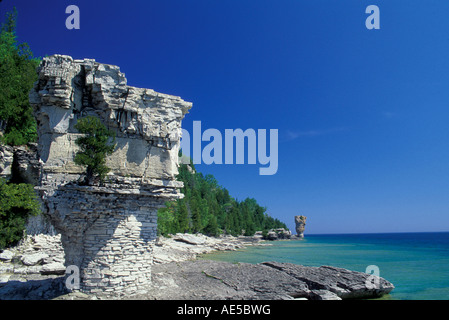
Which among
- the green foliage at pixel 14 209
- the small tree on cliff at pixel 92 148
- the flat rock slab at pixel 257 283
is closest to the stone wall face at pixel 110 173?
the small tree on cliff at pixel 92 148

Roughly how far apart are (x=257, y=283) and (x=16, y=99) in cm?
2301

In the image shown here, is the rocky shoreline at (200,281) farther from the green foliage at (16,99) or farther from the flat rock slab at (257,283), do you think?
the green foliage at (16,99)

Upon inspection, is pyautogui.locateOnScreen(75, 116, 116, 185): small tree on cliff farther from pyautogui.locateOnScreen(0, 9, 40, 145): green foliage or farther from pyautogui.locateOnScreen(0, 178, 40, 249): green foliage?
pyautogui.locateOnScreen(0, 9, 40, 145): green foliage

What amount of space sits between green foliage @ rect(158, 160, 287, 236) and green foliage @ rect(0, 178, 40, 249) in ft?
46.8

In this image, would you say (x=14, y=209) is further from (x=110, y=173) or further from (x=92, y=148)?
(x=92, y=148)

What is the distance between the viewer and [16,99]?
20.7 metres

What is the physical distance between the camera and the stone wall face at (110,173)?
8.84m

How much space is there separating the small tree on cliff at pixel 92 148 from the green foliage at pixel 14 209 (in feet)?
36.2

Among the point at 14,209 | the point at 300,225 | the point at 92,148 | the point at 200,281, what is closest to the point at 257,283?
the point at 200,281

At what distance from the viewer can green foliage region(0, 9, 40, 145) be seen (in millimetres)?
19938

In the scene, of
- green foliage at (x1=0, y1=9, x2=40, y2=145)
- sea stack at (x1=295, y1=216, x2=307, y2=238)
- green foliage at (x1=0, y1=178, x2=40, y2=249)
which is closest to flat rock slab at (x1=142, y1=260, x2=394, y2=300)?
green foliage at (x1=0, y1=178, x2=40, y2=249)

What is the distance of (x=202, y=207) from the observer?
5322 cm
